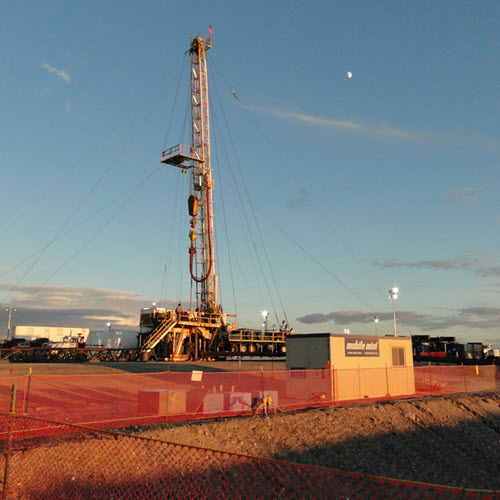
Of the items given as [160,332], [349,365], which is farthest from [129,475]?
[160,332]

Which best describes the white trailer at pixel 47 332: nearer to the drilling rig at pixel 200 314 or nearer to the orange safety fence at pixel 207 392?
the drilling rig at pixel 200 314

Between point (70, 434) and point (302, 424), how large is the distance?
812 centimetres

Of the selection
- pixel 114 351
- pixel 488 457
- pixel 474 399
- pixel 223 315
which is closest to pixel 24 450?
pixel 488 457

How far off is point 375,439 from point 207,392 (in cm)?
692

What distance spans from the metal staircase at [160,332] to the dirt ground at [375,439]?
3435 cm

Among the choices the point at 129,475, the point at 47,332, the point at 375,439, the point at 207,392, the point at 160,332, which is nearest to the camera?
the point at 129,475

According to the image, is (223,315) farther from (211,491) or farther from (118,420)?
(211,491)

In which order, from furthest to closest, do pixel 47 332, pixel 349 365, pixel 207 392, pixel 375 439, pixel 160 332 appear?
1. pixel 47 332
2. pixel 160 332
3. pixel 349 365
4. pixel 207 392
5. pixel 375 439

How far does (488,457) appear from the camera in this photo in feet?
62.7

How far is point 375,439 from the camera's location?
17.4 meters

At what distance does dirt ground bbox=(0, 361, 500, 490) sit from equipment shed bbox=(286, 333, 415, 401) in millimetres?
2552

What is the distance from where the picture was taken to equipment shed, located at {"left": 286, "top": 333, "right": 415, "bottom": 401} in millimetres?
23062

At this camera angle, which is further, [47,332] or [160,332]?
[47,332]

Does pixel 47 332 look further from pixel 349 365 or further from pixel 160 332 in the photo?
pixel 349 365
